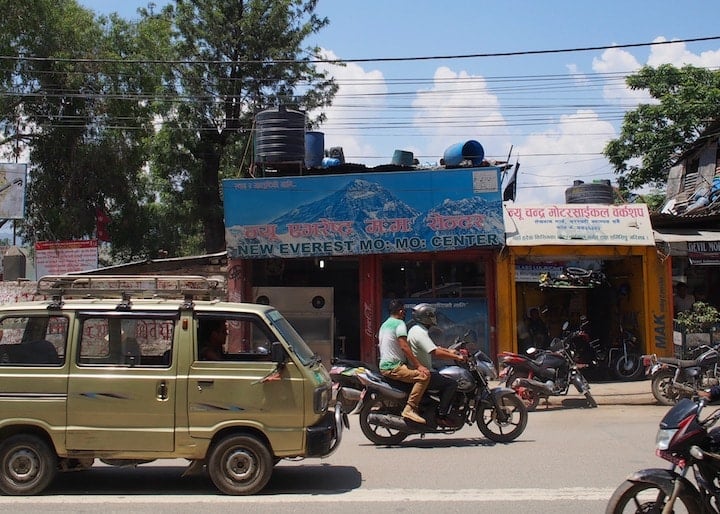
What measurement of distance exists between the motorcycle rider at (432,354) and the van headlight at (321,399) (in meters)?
1.94

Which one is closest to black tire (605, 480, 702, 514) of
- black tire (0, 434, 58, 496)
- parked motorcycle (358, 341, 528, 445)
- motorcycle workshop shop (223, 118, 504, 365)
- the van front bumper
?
the van front bumper

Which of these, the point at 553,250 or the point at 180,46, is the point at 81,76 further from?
the point at 553,250

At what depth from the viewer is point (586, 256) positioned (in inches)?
589

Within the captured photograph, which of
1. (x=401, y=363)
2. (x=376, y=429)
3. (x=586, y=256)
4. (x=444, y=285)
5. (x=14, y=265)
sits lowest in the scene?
(x=376, y=429)

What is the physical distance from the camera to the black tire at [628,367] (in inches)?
567

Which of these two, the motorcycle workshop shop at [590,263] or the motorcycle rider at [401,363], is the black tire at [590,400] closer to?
the motorcycle workshop shop at [590,263]

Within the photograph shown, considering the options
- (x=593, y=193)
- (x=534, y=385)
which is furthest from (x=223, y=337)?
(x=593, y=193)

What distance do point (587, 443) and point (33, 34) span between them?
2001cm

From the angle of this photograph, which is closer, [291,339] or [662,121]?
[291,339]

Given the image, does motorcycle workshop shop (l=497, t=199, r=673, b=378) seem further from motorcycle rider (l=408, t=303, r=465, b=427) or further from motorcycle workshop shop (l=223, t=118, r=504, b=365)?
motorcycle rider (l=408, t=303, r=465, b=427)

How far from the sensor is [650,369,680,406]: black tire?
11.4 metres

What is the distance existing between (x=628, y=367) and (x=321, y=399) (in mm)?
10090

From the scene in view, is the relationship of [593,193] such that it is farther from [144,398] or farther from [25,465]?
[25,465]

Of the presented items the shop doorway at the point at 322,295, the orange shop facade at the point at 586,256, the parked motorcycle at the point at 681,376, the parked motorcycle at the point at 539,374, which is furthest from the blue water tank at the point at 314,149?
the parked motorcycle at the point at 681,376
